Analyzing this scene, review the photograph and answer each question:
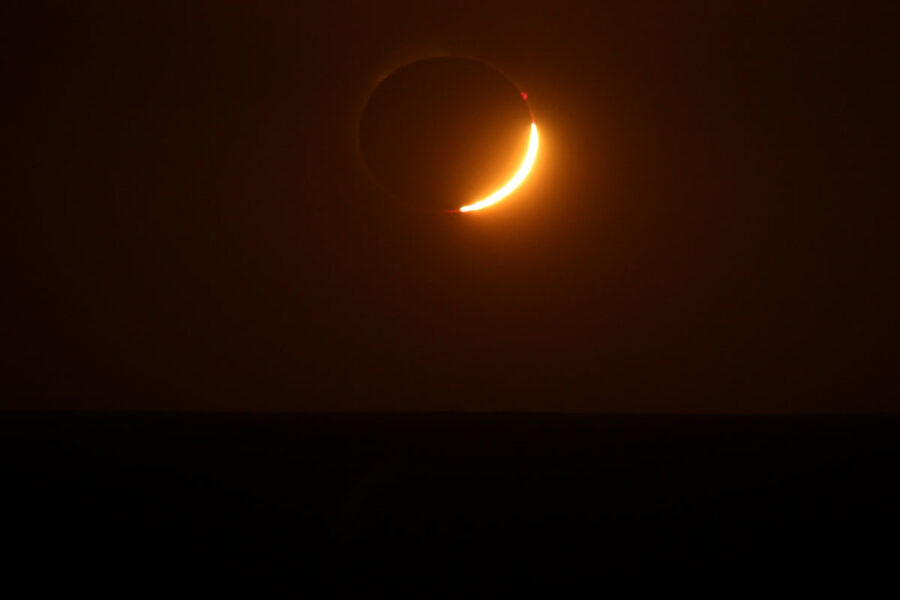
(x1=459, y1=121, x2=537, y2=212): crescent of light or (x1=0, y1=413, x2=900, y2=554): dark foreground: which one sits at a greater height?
(x1=459, y1=121, x2=537, y2=212): crescent of light

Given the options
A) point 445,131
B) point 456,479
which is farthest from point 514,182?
point 456,479

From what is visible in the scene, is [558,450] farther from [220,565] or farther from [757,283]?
[757,283]

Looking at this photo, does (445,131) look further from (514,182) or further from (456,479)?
(456,479)

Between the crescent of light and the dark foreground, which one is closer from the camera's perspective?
the dark foreground

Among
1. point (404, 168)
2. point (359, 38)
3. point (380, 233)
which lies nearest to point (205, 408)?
point (380, 233)

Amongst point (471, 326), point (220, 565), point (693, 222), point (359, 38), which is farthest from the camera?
point (471, 326)

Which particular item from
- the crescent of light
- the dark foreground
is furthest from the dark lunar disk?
the dark foreground

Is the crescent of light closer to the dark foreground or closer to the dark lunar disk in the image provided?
the dark lunar disk
